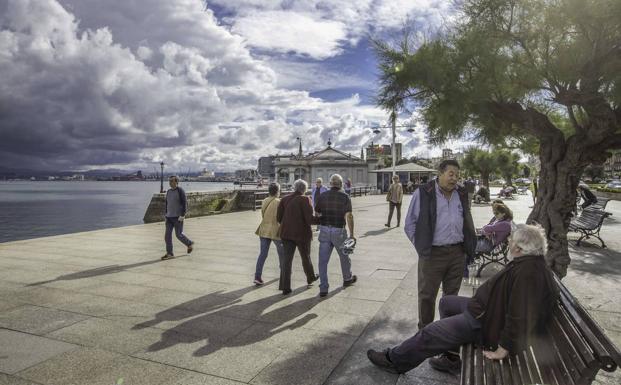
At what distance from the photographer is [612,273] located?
23.7 ft

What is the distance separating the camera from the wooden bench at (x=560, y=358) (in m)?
2.21

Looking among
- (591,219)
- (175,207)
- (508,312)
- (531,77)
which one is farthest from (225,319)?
(591,219)

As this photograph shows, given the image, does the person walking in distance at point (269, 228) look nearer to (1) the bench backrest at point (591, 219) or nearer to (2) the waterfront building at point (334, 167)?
(1) the bench backrest at point (591, 219)

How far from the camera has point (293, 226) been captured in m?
6.11

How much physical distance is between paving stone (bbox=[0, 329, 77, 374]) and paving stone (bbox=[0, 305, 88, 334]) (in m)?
0.16

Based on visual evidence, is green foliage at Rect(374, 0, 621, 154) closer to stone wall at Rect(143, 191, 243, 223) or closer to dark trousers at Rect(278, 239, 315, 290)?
dark trousers at Rect(278, 239, 315, 290)

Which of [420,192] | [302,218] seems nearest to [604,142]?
[420,192]

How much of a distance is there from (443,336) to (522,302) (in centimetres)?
70

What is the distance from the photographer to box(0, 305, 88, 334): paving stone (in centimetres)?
468

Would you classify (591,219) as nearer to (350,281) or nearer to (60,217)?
(350,281)

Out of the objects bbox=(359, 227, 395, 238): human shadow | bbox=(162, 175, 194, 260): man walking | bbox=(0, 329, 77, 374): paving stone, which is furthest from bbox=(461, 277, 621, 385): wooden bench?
bbox=(359, 227, 395, 238): human shadow

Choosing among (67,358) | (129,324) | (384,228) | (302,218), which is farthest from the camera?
(384,228)

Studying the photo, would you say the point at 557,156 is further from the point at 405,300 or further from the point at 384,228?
the point at 384,228

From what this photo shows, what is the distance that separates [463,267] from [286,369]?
6.38 feet
